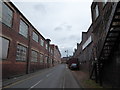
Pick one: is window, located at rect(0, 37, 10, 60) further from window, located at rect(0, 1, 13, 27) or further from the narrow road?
the narrow road

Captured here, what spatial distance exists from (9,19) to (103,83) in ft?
44.7

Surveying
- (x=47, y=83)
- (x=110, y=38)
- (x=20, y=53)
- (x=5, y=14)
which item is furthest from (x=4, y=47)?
(x=110, y=38)

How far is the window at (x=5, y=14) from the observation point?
51.3 feet

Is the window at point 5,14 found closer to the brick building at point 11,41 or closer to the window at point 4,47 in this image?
the brick building at point 11,41

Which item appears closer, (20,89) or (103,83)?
(20,89)

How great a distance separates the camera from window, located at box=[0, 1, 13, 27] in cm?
1563

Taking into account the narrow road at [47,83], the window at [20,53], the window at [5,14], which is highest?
the window at [5,14]

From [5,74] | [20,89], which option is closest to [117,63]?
[20,89]

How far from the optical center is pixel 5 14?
16438 millimetres

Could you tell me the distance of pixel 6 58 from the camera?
16234mm

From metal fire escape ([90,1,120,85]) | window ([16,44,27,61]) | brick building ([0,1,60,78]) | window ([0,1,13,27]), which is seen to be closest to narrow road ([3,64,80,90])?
brick building ([0,1,60,78])

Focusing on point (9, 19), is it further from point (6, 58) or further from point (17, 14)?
point (6, 58)

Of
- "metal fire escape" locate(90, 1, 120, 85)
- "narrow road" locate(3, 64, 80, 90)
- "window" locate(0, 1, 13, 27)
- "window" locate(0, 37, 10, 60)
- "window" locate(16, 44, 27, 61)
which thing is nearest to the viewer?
"metal fire escape" locate(90, 1, 120, 85)

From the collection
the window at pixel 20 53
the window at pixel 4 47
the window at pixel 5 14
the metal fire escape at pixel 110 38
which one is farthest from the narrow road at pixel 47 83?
the window at pixel 5 14
